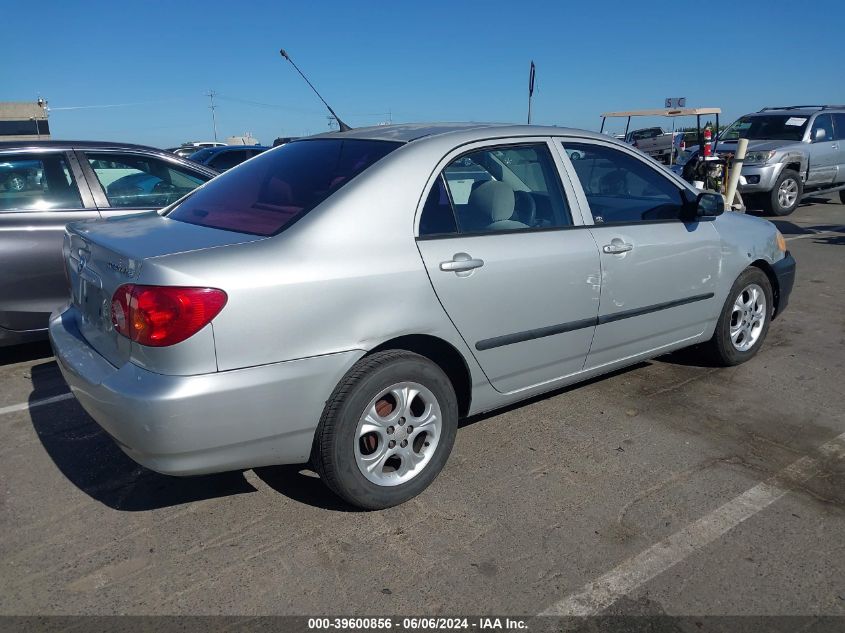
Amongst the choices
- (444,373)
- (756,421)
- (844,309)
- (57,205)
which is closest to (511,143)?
(444,373)

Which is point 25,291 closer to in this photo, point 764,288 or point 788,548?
point 788,548

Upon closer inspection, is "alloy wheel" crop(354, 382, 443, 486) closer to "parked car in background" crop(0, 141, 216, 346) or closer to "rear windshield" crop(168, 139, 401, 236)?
"rear windshield" crop(168, 139, 401, 236)

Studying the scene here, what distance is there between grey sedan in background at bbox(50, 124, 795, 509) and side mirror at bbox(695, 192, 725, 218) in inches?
0.6

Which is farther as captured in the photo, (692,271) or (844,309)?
(844,309)

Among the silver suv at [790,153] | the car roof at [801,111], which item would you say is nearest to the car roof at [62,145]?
the silver suv at [790,153]

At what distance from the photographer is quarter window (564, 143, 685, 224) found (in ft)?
12.1

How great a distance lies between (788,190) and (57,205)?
11705 millimetres

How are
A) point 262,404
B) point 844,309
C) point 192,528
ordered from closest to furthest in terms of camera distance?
point 262,404 < point 192,528 < point 844,309

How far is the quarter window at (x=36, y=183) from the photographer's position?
470 cm

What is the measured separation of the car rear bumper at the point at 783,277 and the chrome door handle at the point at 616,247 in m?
1.61

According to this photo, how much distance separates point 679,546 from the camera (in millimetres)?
2680

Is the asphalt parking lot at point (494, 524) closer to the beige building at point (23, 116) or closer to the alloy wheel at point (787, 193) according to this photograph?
the alloy wheel at point (787, 193)

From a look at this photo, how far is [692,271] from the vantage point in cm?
402

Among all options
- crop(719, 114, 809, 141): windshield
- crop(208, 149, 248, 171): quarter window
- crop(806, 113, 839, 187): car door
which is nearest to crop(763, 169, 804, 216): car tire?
crop(806, 113, 839, 187): car door
